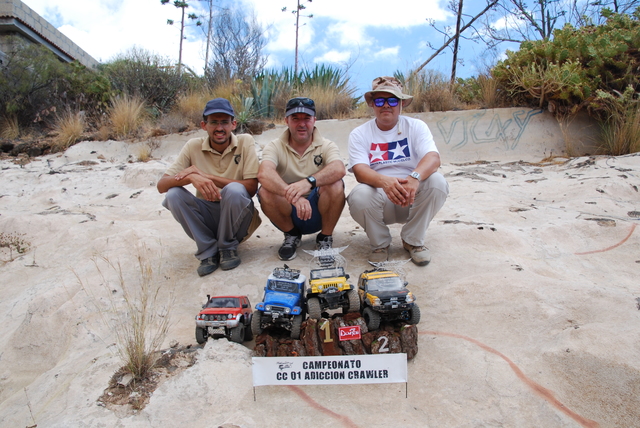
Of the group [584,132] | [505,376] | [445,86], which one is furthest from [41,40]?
[505,376]

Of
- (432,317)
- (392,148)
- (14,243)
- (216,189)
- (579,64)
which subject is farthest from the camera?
(579,64)

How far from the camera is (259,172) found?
3.58 metres

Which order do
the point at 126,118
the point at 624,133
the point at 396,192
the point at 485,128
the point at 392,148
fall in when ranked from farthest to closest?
1. the point at 126,118
2. the point at 485,128
3. the point at 624,133
4. the point at 392,148
5. the point at 396,192

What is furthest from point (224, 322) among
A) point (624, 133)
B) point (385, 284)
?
point (624, 133)

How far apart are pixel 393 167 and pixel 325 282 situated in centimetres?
168

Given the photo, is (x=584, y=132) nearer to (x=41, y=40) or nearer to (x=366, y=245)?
(x=366, y=245)

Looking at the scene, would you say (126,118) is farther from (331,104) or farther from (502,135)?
(502,135)

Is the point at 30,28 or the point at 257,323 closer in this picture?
the point at 257,323

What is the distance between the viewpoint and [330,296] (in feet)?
7.61

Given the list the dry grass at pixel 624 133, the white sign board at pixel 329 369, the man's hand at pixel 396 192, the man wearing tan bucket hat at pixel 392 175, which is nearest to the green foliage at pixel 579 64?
the dry grass at pixel 624 133

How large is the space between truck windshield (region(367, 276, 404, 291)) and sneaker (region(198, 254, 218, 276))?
1720 mm

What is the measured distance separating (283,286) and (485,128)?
6.83 m

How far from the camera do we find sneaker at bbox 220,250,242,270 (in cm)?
362

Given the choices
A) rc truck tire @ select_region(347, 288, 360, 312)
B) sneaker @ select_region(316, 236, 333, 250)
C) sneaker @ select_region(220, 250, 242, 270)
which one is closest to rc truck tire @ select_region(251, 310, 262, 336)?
rc truck tire @ select_region(347, 288, 360, 312)
